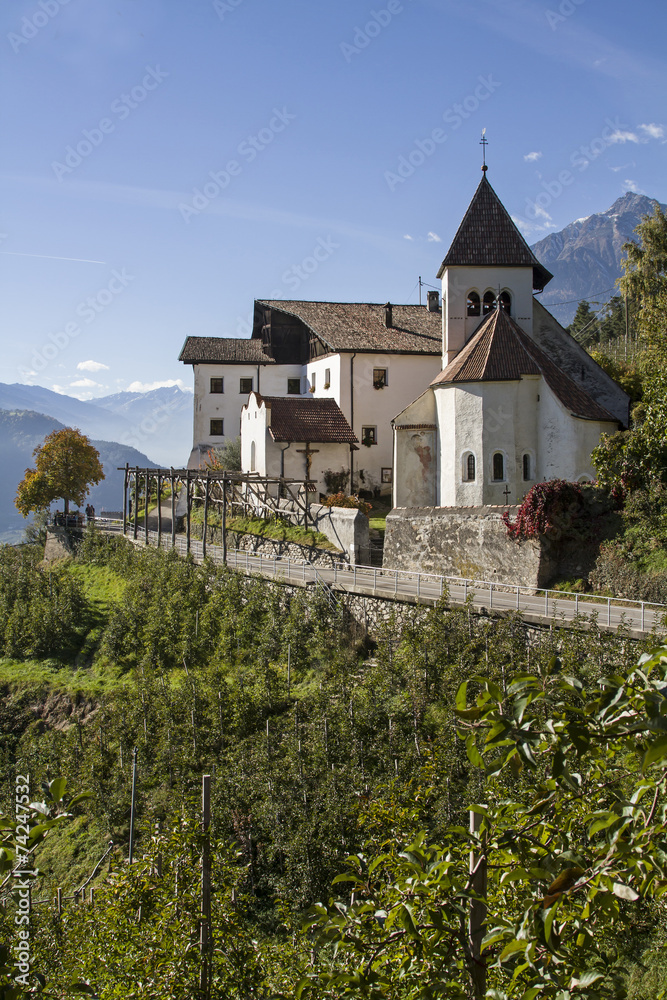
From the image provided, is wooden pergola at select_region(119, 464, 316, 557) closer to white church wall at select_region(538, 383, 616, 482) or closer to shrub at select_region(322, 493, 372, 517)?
shrub at select_region(322, 493, 372, 517)

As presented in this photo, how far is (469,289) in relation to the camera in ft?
116

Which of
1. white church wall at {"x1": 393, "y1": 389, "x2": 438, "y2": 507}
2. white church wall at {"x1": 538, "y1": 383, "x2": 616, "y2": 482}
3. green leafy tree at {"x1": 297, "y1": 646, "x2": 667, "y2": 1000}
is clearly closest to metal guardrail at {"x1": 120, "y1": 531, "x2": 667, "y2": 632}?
white church wall at {"x1": 393, "y1": 389, "x2": 438, "y2": 507}

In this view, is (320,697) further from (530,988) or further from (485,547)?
(530,988)

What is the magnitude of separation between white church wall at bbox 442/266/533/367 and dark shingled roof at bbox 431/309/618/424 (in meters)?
3.78

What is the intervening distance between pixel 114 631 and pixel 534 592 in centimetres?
1399

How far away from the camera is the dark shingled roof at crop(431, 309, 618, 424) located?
27.5 m

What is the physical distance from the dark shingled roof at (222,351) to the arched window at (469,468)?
983 inches

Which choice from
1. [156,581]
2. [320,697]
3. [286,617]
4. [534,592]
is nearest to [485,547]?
[534,592]

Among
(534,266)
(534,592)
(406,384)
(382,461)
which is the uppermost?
(534,266)

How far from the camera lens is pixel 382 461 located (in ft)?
144

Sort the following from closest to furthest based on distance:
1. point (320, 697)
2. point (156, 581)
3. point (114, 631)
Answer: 1. point (320, 697)
2. point (114, 631)
3. point (156, 581)

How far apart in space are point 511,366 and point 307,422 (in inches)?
544

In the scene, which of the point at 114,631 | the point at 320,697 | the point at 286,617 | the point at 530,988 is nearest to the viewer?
the point at 530,988

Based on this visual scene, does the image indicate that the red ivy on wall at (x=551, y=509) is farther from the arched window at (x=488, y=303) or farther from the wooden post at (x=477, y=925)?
the wooden post at (x=477, y=925)
